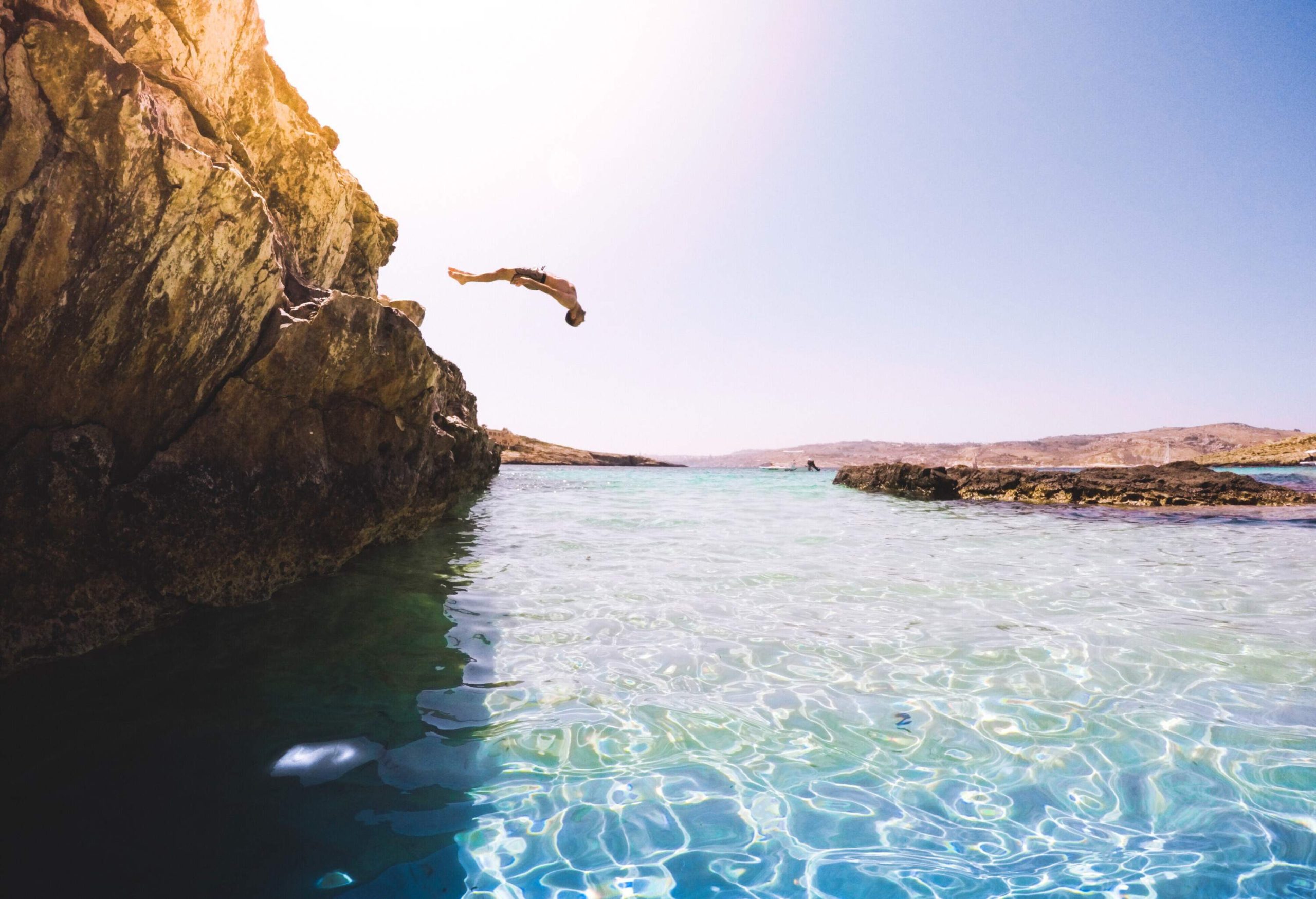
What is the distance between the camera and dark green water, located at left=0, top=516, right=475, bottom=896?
256cm

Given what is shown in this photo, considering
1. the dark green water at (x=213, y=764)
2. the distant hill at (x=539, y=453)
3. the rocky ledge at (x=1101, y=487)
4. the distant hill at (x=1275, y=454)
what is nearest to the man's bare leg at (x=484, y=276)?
the dark green water at (x=213, y=764)

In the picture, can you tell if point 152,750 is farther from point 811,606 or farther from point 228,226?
point 811,606

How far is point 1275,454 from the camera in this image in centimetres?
5119

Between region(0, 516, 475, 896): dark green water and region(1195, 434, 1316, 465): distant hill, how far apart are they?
203ft

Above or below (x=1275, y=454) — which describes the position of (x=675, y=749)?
below

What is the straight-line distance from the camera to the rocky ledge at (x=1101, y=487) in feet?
59.8

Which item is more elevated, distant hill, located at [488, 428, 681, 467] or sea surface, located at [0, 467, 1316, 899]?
distant hill, located at [488, 428, 681, 467]

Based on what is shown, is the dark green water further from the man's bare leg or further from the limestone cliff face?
the man's bare leg

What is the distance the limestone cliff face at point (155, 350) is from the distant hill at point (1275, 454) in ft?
202

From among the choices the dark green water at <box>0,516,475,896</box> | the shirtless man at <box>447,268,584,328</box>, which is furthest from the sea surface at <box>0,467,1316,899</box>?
the shirtless man at <box>447,268,584,328</box>

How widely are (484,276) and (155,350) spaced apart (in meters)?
5.86

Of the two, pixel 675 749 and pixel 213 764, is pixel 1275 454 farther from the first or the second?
pixel 213 764

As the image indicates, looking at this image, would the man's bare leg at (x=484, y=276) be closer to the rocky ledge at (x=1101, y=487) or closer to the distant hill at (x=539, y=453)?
the rocky ledge at (x=1101, y=487)

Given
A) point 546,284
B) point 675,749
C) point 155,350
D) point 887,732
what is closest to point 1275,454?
point 546,284
